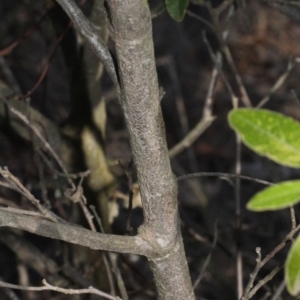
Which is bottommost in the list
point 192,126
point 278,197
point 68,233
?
point 192,126

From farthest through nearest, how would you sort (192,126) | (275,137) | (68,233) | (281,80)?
(192,126) → (281,80) → (68,233) → (275,137)

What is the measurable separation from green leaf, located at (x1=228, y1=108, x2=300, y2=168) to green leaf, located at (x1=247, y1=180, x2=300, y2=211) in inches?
0.7

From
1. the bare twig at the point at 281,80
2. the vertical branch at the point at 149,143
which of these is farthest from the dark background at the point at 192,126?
the vertical branch at the point at 149,143

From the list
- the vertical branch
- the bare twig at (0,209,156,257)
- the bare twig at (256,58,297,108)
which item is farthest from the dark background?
the bare twig at (0,209,156,257)

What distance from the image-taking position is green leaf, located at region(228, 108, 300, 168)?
1.52 feet

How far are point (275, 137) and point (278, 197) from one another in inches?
1.9

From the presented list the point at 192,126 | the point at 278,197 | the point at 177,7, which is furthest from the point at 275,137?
the point at 192,126

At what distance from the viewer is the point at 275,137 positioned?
464 millimetres

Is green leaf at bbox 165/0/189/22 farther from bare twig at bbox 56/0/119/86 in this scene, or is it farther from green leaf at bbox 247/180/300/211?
green leaf at bbox 247/180/300/211

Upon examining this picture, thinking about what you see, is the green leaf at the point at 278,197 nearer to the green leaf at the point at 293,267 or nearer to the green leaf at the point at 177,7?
the green leaf at the point at 293,267

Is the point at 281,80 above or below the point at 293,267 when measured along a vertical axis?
below

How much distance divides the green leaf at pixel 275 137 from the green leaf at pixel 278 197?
0.02 metres

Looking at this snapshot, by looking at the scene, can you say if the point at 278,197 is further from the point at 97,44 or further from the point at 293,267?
the point at 97,44

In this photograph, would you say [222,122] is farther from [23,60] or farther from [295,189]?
[295,189]
